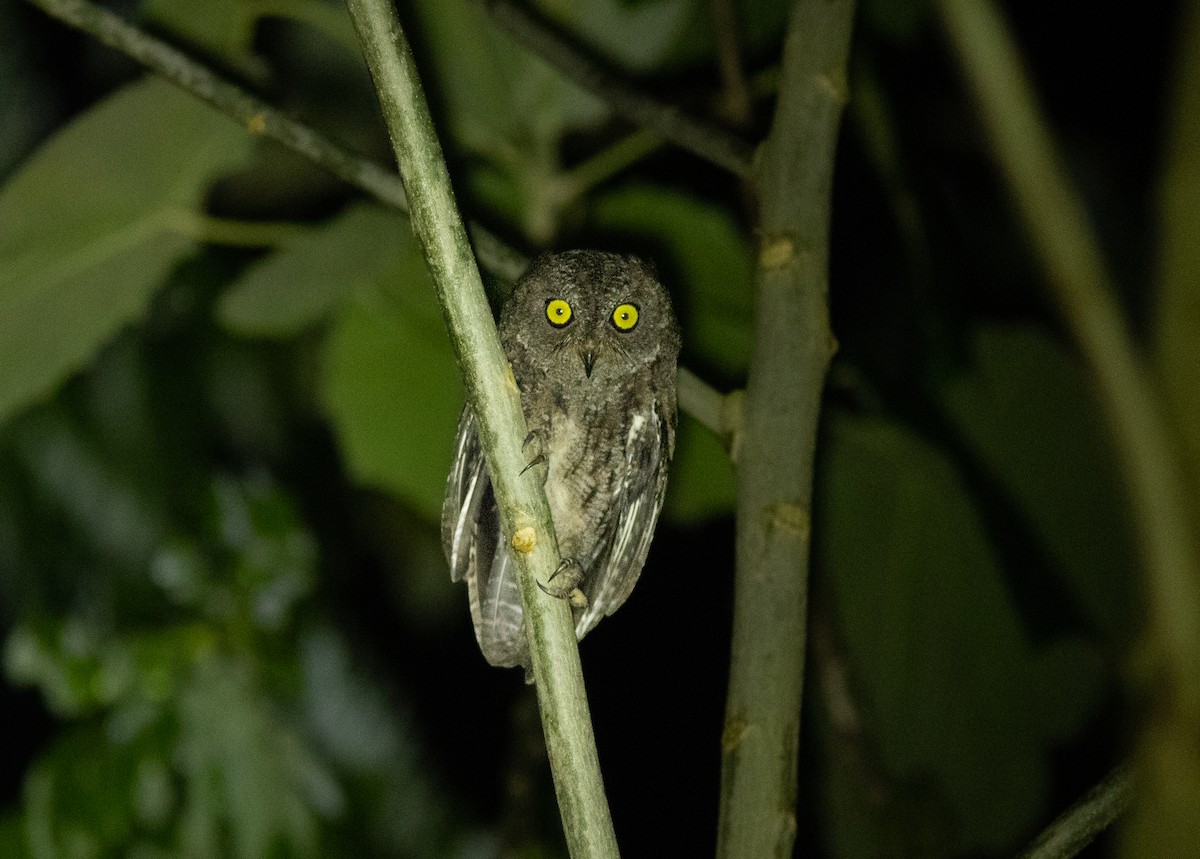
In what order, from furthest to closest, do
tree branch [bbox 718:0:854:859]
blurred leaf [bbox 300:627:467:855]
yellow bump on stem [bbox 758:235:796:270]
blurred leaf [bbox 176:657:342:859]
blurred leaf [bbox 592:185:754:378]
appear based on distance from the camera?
blurred leaf [bbox 300:627:467:855]
blurred leaf [bbox 176:657:342:859]
blurred leaf [bbox 592:185:754:378]
yellow bump on stem [bbox 758:235:796:270]
tree branch [bbox 718:0:854:859]

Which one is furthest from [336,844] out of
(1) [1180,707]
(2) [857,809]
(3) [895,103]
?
(1) [1180,707]

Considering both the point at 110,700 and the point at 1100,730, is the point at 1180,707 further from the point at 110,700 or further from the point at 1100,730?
the point at 1100,730

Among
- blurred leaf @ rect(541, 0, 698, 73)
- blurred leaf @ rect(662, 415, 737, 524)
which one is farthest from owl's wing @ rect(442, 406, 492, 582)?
blurred leaf @ rect(541, 0, 698, 73)

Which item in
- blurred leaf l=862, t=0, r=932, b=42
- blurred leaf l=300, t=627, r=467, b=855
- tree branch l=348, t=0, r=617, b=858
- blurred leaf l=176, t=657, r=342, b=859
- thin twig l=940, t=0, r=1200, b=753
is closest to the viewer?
thin twig l=940, t=0, r=1200, b=753

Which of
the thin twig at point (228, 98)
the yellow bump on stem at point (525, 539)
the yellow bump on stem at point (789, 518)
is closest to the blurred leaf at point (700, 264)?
the thin twig at point (228, 98)

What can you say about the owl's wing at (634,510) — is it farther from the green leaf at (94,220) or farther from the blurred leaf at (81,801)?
the blurred leaf at (81,801)

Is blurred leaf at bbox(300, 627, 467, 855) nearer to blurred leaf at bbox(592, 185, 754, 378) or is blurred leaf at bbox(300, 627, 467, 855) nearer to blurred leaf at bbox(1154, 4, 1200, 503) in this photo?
blurred leaf at bbox(592, 185, 754, 378)
